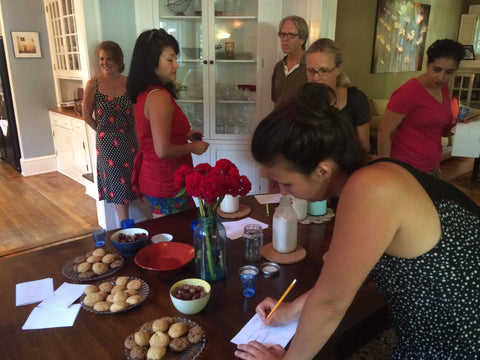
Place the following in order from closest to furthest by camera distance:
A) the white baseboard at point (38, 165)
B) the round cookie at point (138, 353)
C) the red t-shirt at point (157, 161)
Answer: the round cookie at point (138, 353), the red t-shirt at point (157, 161), the white baseboard at point (38, 165)

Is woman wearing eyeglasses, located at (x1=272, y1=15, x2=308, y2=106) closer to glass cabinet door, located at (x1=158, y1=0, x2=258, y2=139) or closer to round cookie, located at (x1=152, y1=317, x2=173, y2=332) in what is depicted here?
glass cabinet door, located at (x1=158, y1=0, x2=258, y2=139)

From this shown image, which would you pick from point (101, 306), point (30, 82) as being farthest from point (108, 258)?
point (30, 82)

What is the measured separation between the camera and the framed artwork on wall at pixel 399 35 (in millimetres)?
5202

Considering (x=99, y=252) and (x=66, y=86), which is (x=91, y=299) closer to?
(x=99, y=252)

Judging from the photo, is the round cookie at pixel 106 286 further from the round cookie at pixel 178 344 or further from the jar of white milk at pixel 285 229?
the jar of white milk at pixel 285 229

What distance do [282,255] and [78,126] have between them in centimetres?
352

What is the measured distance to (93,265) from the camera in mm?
1286

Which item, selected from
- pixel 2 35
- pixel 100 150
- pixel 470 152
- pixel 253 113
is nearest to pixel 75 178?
pixel 2 35

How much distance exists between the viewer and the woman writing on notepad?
2.48ft

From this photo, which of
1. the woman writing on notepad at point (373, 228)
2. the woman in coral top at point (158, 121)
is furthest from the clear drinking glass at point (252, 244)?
the woman in coral top at point (158, 121)

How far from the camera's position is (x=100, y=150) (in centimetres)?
274

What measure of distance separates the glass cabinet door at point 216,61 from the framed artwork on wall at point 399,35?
271cm

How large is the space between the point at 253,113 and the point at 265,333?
257 cm

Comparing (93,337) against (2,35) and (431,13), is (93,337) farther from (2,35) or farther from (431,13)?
(431,13)
